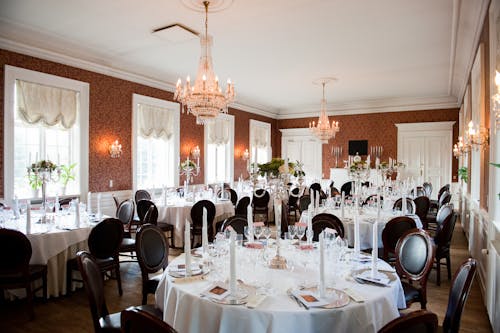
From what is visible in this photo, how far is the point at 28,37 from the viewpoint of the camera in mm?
5902

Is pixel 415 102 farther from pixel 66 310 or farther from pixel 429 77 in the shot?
pixel 66 310

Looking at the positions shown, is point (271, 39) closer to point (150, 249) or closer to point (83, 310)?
point (150, 249)

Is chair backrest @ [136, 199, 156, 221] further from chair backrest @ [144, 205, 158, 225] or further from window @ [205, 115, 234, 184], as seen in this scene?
window @ [205, 115, 234, 184]

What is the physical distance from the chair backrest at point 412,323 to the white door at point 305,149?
11810mm

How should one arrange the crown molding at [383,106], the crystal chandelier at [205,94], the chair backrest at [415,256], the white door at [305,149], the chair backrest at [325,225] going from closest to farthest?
the chair backrest at [415,256] → the chair backrest at [325,225] → the crystal chandelier at [205,94] → the crown molding at [383,106] → the white door at [305,149]

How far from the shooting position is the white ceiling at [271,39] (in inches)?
193

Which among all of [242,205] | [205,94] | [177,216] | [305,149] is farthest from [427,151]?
[205,94]

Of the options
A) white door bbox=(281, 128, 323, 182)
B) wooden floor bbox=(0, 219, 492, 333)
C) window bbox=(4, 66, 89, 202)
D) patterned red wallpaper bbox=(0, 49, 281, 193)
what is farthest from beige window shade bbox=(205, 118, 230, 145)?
wooden floor bbox=(0, 219, 492, 333)

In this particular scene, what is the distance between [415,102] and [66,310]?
11303 mm

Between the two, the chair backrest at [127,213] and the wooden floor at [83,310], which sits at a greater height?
the chair backrest at [127,213]

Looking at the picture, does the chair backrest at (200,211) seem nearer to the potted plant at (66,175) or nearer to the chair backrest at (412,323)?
the potted plant at (66,175)

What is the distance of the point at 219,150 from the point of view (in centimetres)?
1123

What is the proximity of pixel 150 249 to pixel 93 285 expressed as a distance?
0.86 m

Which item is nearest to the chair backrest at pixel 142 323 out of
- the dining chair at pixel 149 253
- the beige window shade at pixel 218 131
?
the dining chair at pixel 149 253
